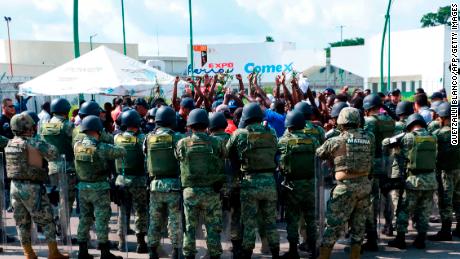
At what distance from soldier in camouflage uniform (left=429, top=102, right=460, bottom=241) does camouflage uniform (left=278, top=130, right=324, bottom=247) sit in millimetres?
2317

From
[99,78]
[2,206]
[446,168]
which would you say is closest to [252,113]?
[446,168]

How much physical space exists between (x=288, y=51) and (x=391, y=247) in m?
43.1

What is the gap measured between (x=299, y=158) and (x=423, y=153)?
1.88 meters

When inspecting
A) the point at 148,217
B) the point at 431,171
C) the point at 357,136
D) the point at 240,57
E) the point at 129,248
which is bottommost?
the point at 129,248

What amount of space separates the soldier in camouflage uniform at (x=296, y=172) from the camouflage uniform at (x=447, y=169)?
2.33 meters

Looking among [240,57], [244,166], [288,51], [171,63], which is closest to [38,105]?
[244,166]

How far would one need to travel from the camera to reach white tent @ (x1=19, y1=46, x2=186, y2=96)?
10.4 metres

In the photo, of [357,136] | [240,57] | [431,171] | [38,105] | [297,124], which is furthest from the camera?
[240,57]

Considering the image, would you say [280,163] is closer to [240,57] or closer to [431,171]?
[431,171]

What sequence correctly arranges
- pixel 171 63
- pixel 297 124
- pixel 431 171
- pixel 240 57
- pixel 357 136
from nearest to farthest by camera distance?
pixel 357 136
pixel 297 124
pixel 431 171
pixel 240 57
pixel 171 63

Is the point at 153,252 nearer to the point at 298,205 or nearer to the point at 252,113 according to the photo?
the point at 298,205

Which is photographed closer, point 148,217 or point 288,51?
point 148,217

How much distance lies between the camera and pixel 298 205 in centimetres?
716

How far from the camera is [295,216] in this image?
7168 millimetres
